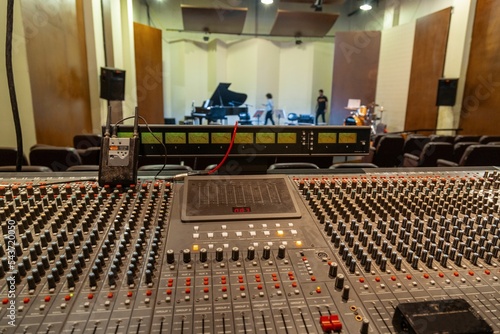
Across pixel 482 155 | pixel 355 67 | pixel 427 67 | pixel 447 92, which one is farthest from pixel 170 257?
pixel 355 67

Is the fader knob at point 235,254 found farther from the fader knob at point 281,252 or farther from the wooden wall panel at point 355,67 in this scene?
the wooden wall panel at point 355,67

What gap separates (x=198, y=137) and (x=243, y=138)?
7.2 inches

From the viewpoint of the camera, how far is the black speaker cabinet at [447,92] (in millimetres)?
7424

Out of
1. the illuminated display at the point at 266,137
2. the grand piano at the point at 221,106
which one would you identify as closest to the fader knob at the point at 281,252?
the illuminated display at the point at 266,137

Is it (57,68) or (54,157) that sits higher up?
(57,68)

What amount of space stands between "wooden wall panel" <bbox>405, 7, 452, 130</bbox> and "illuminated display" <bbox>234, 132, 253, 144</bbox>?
332 inches

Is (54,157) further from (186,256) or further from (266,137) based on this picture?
(186,256)

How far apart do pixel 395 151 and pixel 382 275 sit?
4.36 metres

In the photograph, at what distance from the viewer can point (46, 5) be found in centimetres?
439

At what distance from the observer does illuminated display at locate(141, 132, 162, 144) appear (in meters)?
1.28

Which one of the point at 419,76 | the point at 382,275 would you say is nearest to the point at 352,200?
the point at 382,275

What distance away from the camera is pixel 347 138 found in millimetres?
1393

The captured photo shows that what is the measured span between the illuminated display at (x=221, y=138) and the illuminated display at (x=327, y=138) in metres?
0.38

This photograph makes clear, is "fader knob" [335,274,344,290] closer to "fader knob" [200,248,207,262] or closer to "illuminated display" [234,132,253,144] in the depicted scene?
"fader knob" [200,248,207,262]
